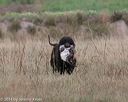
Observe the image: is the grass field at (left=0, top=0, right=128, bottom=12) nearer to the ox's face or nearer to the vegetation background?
the vegetation background

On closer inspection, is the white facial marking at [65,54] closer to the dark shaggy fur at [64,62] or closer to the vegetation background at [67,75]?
the dark shaggy fur at [64,62]

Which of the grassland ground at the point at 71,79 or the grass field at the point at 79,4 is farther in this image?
the grass field at the point at 79,4

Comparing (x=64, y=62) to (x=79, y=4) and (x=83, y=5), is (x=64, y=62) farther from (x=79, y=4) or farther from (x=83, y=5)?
(x=79, y=4)

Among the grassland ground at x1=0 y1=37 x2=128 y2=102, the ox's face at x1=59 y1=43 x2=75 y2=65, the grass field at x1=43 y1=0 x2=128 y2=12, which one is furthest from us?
the grass field at x1=43 y1=0 x2=128 y2=12

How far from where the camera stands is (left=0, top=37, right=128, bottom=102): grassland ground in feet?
24.4

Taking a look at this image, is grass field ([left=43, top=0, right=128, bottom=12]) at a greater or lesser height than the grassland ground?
greater

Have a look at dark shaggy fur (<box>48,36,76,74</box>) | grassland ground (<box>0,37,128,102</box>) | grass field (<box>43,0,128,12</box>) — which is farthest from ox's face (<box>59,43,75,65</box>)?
grass field (<box>43,0,128,12</box>)

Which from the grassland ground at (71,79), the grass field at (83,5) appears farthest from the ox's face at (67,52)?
the grass field at (83,5)

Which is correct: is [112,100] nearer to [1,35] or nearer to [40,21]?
[1,35]

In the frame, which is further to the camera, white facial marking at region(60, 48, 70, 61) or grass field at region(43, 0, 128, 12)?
grass field at region(43, 0, 128, 12)

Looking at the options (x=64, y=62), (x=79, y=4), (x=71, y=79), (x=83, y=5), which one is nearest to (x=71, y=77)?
(x=71, y=79)

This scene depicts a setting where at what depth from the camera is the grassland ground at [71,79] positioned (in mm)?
7441

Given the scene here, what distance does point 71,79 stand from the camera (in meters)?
8.40

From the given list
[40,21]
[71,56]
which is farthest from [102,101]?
[40,21]
